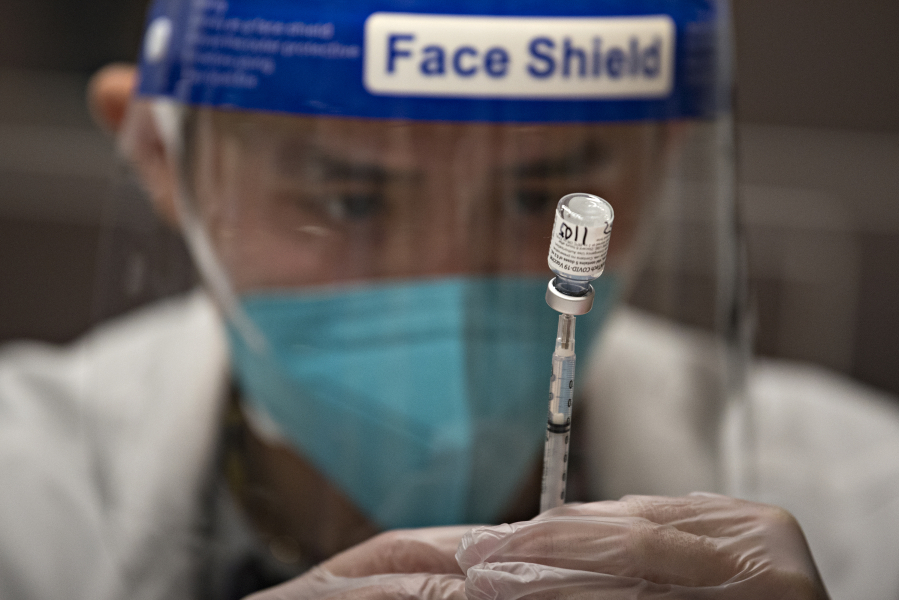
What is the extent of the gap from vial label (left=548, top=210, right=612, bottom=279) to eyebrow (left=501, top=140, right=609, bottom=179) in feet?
0.85

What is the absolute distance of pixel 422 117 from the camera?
1.80ft

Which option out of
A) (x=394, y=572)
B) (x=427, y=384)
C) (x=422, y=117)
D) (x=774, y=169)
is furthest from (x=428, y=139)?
(x=774, y=169)

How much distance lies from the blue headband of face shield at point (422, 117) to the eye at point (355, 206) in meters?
0.06

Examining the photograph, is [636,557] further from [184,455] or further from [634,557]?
[184,455]

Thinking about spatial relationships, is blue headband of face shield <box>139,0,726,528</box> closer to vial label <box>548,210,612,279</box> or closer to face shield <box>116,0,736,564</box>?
face shield <box>116,0,736,564</box>

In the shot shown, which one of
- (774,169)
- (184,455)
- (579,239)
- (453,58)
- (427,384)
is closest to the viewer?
(579,239)

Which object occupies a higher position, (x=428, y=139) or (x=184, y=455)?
(x=428, y=139)

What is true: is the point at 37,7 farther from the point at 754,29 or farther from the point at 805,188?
the point at 805,188

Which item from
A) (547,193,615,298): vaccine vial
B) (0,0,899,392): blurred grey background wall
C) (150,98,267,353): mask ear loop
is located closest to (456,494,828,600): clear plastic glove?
(547,193,615,298): vaccine vial

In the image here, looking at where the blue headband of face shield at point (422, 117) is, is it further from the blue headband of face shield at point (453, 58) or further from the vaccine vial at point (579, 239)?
the vaccine vial at point (579, 239)

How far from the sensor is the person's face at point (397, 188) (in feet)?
1.86

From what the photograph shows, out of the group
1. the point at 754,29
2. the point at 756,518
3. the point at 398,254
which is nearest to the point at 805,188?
the point at 754,29

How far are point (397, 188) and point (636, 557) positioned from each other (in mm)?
335

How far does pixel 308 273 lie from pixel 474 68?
0.21 meters
